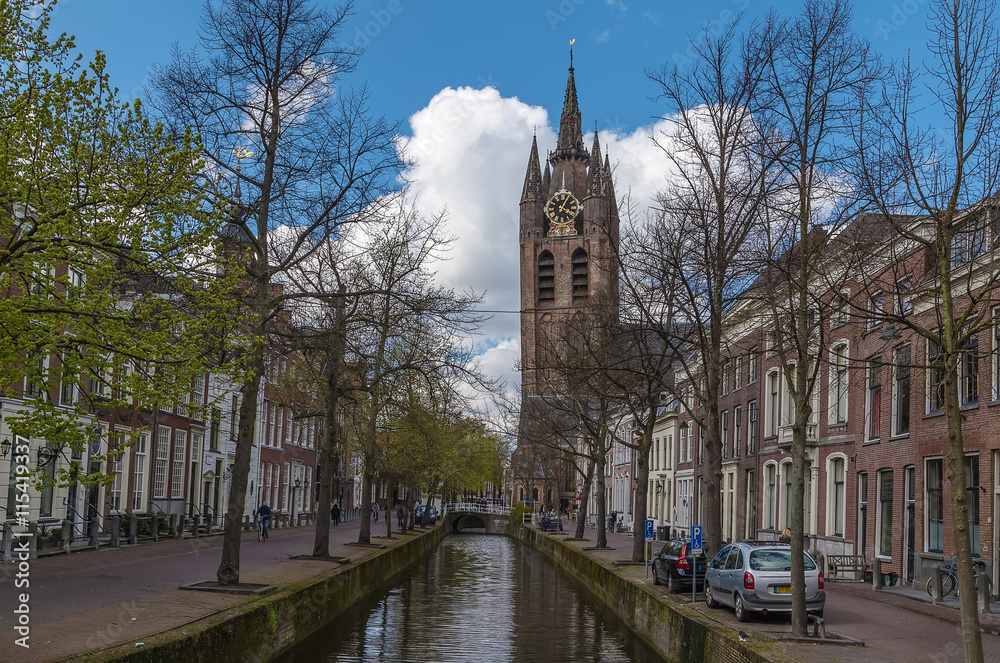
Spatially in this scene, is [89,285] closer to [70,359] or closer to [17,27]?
[70,359]

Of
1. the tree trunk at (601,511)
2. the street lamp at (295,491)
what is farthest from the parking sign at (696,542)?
the street lamp at (295,491)

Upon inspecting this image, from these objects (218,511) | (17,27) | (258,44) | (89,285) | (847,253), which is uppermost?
(258,44)

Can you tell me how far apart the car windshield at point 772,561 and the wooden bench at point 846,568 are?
8.99 meters

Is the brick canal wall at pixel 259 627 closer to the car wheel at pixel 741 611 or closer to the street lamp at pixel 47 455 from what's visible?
the street lamp at pixel 47 455

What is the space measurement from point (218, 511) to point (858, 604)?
1312 inches

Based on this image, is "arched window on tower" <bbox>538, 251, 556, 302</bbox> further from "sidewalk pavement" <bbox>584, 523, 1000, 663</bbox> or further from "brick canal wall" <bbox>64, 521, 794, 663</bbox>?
"sidewalk pavement" <bbox>584, 523, 1000, 663</bbox>

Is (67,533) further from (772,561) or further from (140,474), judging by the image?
(772,561)

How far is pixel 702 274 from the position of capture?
20.3 metres

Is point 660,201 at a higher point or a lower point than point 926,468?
higher

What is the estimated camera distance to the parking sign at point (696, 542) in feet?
66.1

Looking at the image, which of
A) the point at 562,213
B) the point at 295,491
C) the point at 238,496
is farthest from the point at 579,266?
the point at 238,496

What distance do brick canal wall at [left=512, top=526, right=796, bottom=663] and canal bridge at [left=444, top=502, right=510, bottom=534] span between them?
63.0 m

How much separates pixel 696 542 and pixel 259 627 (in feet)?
31.6

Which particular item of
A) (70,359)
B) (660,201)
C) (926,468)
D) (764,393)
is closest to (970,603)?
(70,359)
